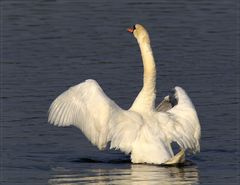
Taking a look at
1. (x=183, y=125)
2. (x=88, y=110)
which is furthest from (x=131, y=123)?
(x=183, y=125)

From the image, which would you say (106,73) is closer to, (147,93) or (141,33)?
(141,33)

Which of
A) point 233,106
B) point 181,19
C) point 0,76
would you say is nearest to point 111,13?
point 181,19

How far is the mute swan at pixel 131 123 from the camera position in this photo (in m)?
17.7

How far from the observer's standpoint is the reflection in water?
16297mm

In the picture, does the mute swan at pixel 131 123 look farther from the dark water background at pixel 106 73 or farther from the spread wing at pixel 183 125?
the dark water background at pixel 106 73

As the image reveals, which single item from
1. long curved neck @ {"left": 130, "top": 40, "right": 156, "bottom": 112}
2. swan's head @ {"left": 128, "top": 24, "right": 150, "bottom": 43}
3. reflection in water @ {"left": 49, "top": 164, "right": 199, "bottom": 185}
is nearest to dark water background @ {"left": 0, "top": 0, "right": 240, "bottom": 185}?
reflection in water @ {"left": 49, "top": 164, "right": 199, "bottom": 185}

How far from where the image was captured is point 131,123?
706 inches

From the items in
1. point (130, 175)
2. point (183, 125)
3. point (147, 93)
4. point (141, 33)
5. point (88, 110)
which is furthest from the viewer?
point (141, 33)

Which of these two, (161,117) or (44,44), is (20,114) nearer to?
(161,117)

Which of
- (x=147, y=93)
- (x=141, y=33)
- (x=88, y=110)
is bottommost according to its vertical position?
(x=88, y=110)

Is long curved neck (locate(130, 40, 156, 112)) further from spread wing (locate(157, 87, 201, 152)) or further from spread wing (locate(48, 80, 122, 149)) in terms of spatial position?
spread wing (locate(48, 80, 122, 149))

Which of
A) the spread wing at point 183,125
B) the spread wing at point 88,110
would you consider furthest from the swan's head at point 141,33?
the spread wing at point 88,110

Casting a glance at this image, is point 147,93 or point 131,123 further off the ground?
point 147,93

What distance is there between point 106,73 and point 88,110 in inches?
184
